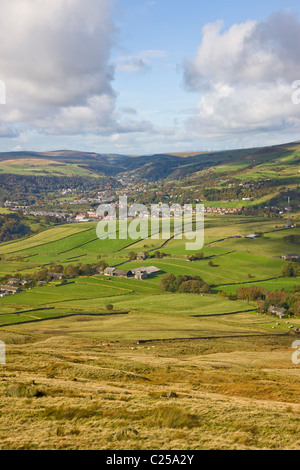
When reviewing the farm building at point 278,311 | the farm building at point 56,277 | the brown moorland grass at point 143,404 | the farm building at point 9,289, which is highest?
the brown moorland grass at point 143,404

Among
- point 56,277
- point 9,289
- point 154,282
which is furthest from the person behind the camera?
point 56,277

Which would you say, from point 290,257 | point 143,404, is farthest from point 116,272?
point 143,404

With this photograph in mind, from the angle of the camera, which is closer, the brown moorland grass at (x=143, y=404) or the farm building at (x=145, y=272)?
the brown moorland grass at (x=143, y=404)

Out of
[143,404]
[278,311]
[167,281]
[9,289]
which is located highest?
[143,404]

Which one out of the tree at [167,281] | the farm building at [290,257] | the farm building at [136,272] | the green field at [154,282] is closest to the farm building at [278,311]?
the green field at [154,282]

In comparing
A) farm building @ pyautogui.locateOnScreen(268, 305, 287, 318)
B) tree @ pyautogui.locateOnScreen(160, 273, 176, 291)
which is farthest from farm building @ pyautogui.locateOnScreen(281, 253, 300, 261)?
farm building @ pyautogui.locateOnScreen(268, 305, 287, 318)

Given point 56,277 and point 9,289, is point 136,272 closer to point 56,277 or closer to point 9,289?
point 56,277

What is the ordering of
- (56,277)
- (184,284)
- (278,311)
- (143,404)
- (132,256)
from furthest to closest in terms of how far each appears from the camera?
(132,256)
(56,277)
(184,284)
(278,311)
(143,404)

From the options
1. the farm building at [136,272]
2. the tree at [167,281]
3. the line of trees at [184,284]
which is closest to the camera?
the line of trees at [184,284]

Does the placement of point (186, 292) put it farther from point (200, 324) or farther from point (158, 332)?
point (158, 332)

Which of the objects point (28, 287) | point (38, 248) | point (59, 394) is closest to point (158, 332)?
point (59, 394)

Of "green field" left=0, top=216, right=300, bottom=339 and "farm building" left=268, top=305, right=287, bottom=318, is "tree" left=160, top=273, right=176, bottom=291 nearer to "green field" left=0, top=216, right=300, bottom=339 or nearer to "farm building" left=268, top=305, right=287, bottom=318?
"green field" left=0, top=216, right=300, bottom=339

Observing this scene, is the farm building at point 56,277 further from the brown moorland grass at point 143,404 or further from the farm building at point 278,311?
the brown moorland grass at point 143,404
